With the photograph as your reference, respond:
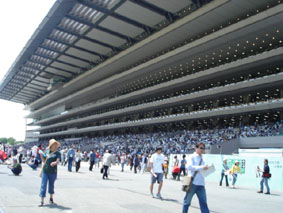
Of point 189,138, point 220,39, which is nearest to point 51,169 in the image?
point 189,138

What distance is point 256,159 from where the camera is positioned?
55.2ft

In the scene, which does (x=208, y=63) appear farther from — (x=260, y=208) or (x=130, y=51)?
(x=260, y=208)

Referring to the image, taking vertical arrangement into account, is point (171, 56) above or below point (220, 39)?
below

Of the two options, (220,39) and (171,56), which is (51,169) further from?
(171,56)

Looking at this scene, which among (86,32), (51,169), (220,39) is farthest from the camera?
(86,32)

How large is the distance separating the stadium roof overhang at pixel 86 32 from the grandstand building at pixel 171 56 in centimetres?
14

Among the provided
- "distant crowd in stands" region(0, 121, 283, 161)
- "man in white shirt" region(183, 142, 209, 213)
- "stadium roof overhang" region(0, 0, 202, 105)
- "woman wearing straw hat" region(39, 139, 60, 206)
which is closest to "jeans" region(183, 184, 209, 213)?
"man in white shirt" region(183, 142, 209, 213)

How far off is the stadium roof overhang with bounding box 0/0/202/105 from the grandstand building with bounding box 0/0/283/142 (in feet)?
0.44

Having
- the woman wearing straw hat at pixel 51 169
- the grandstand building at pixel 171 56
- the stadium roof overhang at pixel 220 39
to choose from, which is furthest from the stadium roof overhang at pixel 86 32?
the woman wearing straw hat at pixel 51 169

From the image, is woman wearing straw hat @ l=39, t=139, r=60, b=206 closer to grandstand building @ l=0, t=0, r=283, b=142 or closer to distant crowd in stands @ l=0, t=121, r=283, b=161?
distant crowd in stands @ l=0, t=121, r=283, b=161

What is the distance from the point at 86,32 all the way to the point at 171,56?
13.0 meters

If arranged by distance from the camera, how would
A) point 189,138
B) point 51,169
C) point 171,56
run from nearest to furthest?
point 51,169 → point 189,138 → point 171,56

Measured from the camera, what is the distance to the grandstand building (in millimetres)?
35094

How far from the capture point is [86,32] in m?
45.0
